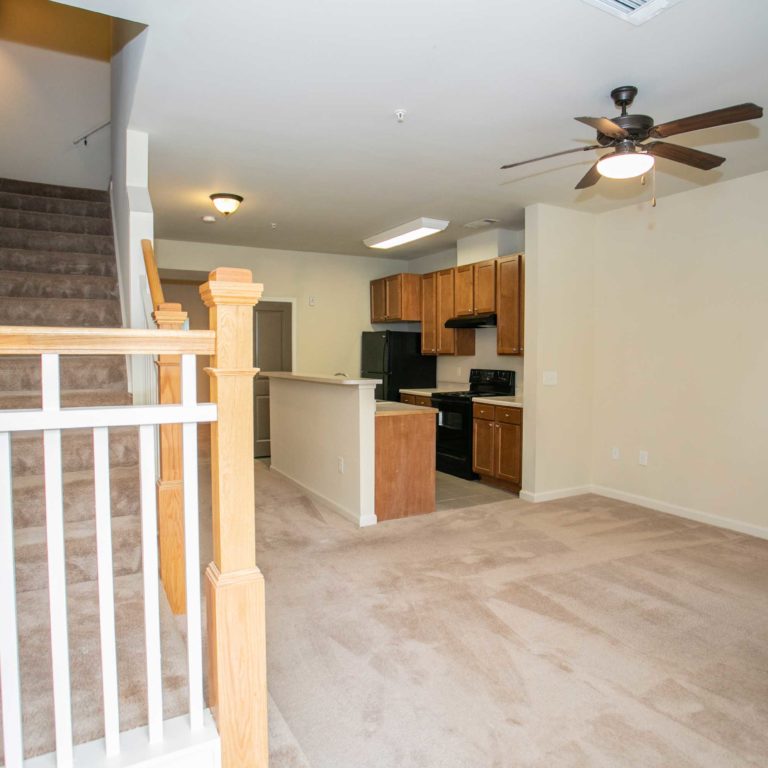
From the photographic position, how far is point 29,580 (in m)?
2.07

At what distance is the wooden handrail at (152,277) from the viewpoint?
252 centimetres

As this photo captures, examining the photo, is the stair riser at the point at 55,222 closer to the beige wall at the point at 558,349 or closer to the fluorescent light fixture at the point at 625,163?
the beige wall at the point at 558,349

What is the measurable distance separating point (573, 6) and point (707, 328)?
9.94 feet

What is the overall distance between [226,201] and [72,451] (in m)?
2.50

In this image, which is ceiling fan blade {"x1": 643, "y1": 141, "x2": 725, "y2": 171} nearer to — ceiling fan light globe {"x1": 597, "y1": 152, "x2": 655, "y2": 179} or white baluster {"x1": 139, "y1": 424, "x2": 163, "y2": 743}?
ceiling fan light globe {"x1": 597, "y1": 152, "x2": 655, "y2": 179}

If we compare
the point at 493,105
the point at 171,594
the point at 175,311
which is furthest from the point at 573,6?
the point at 171,594

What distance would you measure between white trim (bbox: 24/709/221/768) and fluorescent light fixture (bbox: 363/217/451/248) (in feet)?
14.5

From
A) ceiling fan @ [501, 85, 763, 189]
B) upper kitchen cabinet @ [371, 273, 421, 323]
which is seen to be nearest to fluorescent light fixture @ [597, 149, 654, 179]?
ceiling fan @ [501, 85, 763, 189]

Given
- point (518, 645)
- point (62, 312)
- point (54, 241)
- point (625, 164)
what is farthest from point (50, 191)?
point (518, 645)

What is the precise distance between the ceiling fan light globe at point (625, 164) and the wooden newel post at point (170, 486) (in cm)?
213

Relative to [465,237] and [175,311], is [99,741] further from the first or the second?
[465,237]

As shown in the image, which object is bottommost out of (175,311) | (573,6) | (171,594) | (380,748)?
(380,748)

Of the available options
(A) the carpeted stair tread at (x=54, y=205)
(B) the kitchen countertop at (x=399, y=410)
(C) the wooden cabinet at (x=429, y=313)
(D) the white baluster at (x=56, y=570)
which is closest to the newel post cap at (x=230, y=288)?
(D) the white baluster at (x=56, y=570)

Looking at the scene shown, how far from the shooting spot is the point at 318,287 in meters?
6.99
